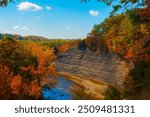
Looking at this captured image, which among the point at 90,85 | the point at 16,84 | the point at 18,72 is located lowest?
the point at 90,85

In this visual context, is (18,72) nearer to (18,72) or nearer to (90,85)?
(18,72)

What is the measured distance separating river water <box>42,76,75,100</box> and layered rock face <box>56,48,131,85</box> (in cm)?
953

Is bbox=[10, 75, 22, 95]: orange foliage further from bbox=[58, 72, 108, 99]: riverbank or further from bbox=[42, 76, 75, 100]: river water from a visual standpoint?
bbox=[58, 72, 108, 99]: riverbank

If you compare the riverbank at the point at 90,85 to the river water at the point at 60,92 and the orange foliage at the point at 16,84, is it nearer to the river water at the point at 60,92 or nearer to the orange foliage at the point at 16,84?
the river water at the point at 60,92

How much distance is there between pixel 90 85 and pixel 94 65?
16642 millimetres

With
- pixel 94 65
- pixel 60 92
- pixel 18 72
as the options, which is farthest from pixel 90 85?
pixel 18 72

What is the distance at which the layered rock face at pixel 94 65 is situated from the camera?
8912 centimetres

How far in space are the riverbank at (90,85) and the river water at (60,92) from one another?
12.4ft

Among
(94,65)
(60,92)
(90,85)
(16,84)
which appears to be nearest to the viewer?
(16,84)

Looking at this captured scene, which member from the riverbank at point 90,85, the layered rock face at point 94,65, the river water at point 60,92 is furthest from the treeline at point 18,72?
the layered rock face at point 94,65

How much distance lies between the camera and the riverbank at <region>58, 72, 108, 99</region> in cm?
7839

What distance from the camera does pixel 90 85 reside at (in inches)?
3573

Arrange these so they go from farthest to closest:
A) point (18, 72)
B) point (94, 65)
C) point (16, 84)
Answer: point (94, 65), point (18, 72), point (16, 84)

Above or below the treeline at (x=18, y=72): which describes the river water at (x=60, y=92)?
below
